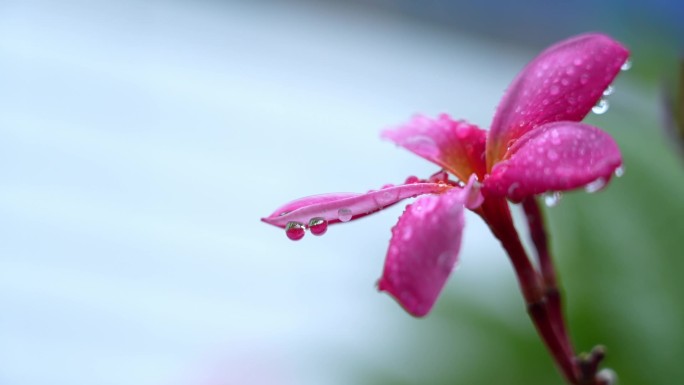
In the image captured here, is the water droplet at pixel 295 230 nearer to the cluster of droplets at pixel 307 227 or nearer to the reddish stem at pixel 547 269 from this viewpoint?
the cluster of droplets at pixel 307 227

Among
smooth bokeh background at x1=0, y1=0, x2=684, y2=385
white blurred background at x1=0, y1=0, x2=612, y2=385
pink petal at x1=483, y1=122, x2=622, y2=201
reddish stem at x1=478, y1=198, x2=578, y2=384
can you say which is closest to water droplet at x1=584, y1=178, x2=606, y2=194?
pink petal at x1=483, y1=122, x2=622, y2=201

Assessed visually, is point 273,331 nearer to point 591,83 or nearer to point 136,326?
point 136,326

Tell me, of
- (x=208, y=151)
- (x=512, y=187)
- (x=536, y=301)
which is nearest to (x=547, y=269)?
(x=536, y=301)

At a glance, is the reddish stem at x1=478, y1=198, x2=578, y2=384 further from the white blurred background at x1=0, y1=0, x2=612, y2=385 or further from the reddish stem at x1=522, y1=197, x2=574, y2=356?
the white blurred background at x1=0, y1=0, x2=612, y2=385

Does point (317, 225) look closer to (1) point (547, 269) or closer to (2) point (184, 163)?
(1) point (547, 269)

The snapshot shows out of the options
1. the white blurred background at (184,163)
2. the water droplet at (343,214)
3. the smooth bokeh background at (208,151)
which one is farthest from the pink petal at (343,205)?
the white blurred background at (184,163)

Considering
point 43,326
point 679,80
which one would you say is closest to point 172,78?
point 43,326
